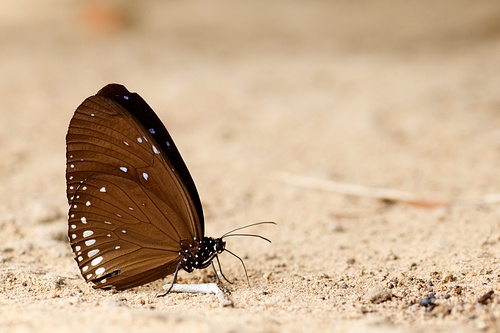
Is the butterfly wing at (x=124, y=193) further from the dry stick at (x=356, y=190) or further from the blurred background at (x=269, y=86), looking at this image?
the dry stick at (x=356, y=190)

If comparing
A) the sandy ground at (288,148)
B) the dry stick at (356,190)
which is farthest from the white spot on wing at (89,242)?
the dry stick at (356,190)

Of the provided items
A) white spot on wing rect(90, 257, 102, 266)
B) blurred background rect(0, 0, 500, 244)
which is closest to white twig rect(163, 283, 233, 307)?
white spot on wing rect(90, 257, 102, 266)

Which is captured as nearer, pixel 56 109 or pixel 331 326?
pixel 331 326

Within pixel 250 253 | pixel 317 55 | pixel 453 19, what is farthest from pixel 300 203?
pixel 453 19

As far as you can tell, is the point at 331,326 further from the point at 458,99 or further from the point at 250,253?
the point at 458,99

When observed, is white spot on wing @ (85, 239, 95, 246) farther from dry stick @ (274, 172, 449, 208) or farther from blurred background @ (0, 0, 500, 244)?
dry stick @ (274, 172, 449, 208)

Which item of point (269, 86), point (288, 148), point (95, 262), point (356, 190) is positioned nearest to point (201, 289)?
point (95, 262)
